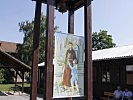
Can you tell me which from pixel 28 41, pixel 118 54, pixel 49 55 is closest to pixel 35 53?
pixel 49 55

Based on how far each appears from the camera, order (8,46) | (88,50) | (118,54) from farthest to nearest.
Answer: (8,46) → (118,54) → (88,50)

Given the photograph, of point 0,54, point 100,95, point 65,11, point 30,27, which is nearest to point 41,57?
point 30,27

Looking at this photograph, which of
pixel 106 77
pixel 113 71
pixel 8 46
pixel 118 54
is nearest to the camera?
pixel 118 54

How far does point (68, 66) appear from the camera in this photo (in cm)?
683

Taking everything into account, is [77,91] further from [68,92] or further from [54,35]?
[54,35]

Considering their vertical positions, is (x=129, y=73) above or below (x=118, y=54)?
below

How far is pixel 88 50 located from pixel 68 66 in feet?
2.30

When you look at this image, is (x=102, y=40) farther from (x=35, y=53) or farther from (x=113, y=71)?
(x=35, y=53)

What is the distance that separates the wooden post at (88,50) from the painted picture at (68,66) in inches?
8.7

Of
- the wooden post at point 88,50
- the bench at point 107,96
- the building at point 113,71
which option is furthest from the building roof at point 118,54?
the wooden post at point 88,50

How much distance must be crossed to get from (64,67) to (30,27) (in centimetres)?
4574

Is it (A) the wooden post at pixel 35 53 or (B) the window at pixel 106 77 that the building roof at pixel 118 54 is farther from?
(A) the wooden post at pixel 35 53

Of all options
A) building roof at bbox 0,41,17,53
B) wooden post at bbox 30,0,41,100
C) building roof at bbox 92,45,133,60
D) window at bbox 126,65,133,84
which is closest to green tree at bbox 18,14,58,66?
building roof at bbox 0,41,17,53

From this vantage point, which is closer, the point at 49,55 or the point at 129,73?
the point at 49,55
